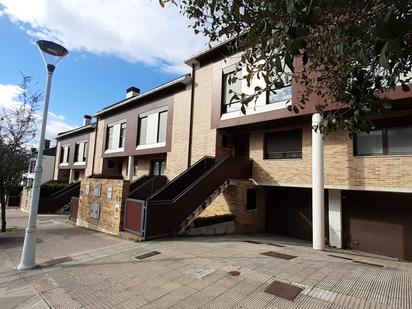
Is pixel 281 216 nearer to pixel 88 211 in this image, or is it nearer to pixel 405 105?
pixel 405 105

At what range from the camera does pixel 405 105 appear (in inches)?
362

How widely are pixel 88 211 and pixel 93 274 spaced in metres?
7.89

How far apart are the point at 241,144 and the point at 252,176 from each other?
2.17 meters

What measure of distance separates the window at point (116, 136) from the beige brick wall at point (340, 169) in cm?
1182

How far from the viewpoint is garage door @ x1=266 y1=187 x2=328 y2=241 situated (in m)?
12.6

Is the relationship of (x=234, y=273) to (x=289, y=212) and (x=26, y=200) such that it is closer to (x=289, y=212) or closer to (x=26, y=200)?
(x=289, y=212)

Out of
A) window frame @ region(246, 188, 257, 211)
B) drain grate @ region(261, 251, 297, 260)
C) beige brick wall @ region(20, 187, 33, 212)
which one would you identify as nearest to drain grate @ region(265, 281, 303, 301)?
drain grate @ region(261, 251, 297, 260)

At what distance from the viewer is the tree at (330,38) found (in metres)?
2.05

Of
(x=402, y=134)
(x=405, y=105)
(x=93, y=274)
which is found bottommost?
(x=93, y=274)

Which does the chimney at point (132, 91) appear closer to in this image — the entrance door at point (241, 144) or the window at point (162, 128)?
the window at point (162, 128)

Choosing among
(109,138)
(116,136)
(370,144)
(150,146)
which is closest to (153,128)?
(150,146)

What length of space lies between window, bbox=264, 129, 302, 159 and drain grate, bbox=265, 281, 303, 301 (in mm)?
7575

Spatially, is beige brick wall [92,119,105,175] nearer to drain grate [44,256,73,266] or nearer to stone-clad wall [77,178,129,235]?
stone-clad wall [77,178,129,235]

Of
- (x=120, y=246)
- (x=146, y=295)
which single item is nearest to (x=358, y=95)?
(x=146, y=295)
